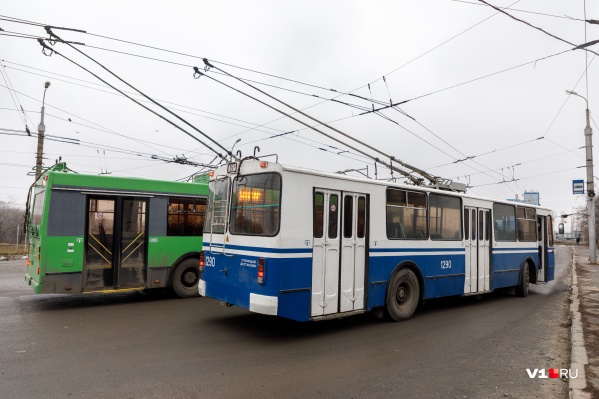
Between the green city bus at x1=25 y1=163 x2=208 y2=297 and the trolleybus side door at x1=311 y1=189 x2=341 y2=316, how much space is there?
5.15 m

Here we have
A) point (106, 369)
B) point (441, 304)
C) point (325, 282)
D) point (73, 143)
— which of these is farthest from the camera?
point (73, 143)

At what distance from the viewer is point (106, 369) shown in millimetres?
5453

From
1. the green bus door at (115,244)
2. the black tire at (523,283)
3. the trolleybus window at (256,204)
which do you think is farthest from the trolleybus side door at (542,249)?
the green bus door at (115,244)

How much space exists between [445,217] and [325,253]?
409 centimetres

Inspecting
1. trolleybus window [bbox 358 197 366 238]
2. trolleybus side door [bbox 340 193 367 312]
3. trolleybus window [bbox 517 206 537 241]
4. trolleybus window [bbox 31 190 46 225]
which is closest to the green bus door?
trolleybus window [bbox 31 190 46 225]

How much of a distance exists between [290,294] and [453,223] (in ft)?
17.4

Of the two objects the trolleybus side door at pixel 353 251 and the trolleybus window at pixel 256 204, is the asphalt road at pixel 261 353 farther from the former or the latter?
the trolleybus window at pixel 256 204

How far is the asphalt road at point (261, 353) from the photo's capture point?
4973 millimetres

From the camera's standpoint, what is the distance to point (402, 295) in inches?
352

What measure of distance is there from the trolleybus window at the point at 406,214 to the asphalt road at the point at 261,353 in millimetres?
1861

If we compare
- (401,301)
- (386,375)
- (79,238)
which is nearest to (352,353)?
(386,375)

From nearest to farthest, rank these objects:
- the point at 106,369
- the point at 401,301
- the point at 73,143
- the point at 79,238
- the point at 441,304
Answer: the point at 106,369, the point at 401,301, the point at 79,238, the point at 441,304, the point at 73,143

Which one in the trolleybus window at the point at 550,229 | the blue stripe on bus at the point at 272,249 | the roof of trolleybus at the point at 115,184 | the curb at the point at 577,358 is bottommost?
the curb at the point at 577,358

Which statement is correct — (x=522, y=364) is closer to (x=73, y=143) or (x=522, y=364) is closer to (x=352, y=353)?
(x=352, y=353)
